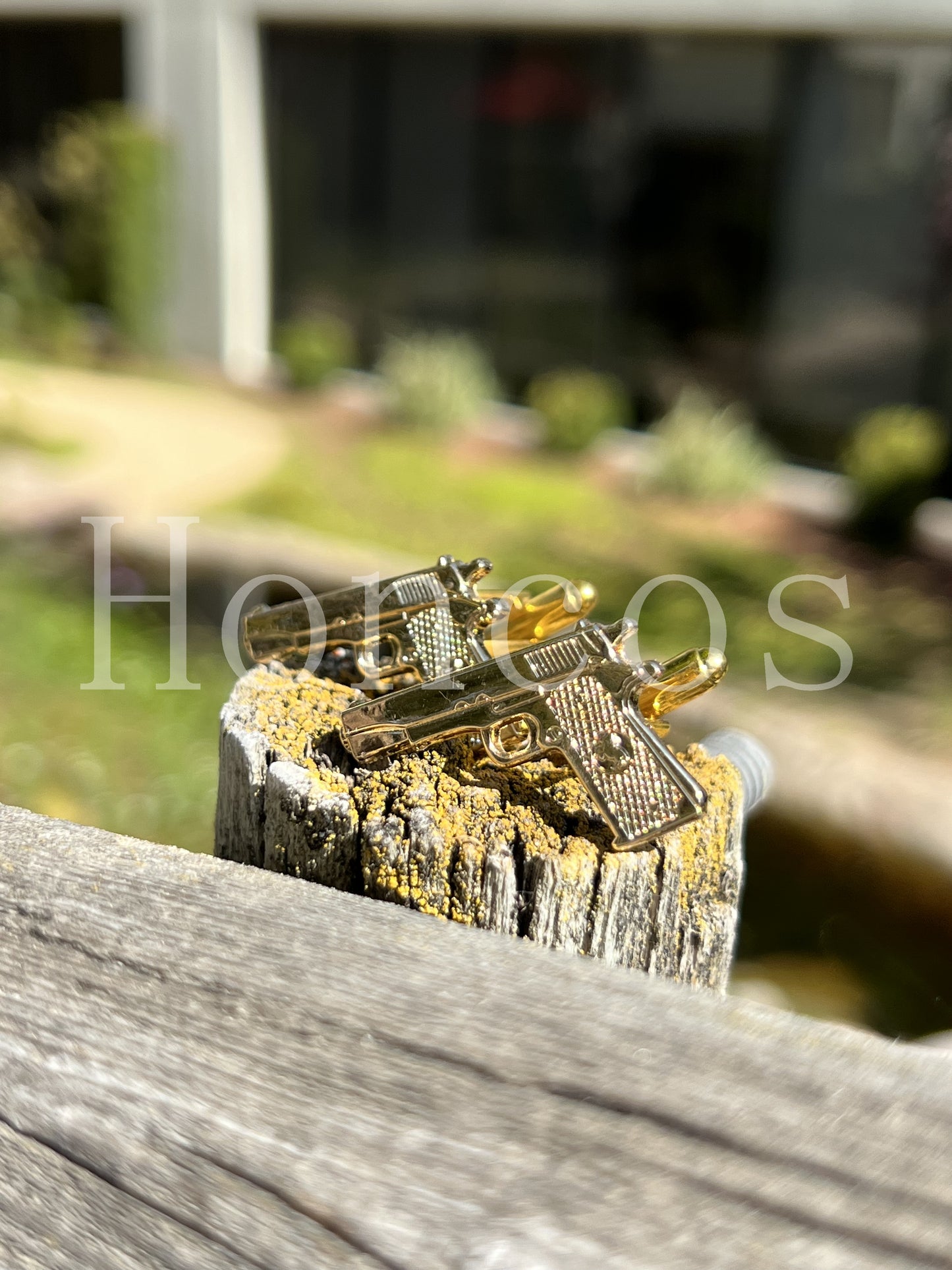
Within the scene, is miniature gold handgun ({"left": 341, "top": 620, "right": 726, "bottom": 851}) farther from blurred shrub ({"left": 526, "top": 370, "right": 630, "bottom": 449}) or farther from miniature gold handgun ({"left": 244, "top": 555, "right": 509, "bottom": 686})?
blurred shrub ({"left": 526, "top": 370, "right": 630, "bottom": 449})

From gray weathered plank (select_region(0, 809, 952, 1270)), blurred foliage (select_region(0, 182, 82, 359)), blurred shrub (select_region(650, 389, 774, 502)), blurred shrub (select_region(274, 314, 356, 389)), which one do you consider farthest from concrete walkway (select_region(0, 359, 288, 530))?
gray weathered plank (select_region(0, 809, 952, 1270))

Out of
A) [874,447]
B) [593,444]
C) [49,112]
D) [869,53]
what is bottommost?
[593,444]

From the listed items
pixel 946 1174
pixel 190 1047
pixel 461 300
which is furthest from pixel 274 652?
pixel 461 300

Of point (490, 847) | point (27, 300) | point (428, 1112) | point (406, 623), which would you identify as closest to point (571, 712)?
point (490, 847)

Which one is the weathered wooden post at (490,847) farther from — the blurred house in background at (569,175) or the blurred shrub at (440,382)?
the blurred shrub at (440,382)

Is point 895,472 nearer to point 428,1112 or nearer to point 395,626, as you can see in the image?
point 395,626

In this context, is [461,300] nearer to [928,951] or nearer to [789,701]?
[789,701]
